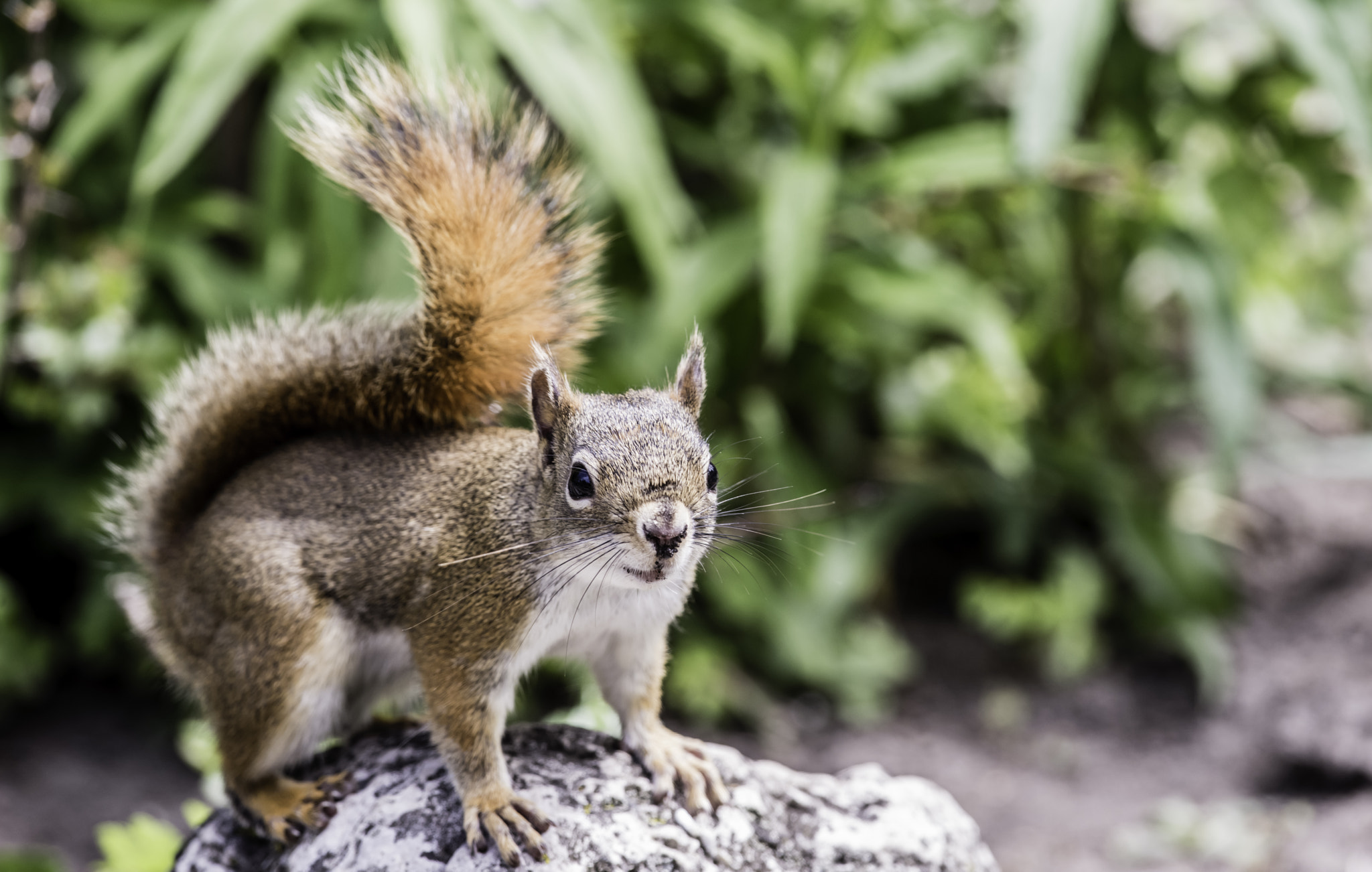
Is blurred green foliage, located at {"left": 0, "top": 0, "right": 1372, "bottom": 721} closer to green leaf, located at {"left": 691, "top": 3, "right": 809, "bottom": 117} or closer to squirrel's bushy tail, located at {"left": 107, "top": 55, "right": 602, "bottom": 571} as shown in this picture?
green leaf, located at {"left": 691, "top": 3, "right": 809, "bottom": 117}

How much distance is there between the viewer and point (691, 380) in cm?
132

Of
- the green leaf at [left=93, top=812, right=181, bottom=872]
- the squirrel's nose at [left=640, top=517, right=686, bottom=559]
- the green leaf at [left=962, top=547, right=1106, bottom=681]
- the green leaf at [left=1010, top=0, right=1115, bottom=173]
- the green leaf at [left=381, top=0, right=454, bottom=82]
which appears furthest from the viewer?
the green leaf at [left=962, top=547, right=1106, bottom=681]

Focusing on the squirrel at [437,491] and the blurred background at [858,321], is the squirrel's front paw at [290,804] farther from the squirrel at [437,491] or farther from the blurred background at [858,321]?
the blurred background at [858,321]

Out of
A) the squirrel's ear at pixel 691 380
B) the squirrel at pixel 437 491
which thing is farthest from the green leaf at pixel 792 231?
the squirrel's ear at pixel 691 380

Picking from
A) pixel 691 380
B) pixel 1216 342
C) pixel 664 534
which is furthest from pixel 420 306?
pixel 1216 342

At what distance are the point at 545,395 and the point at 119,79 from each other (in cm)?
172

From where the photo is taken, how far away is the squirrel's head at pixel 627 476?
1151 millimetres

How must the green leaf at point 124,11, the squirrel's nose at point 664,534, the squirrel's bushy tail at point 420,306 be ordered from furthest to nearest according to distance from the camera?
the green leaf at point 124,11 → the squirrel's bushy tail at point 420,306 → the squirrel's nose at point 664,534

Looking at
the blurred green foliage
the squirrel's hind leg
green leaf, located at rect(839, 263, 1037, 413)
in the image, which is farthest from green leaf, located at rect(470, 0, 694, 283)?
the squirrel's hind leg

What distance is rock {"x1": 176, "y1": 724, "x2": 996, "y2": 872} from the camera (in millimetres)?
1331

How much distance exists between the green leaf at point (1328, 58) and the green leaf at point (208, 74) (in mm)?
2014

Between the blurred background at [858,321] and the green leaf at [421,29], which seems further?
the blurred background at [858,321]

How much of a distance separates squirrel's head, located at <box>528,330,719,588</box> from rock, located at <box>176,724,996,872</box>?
29 cm

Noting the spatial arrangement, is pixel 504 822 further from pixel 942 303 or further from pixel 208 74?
pixel 942 303
